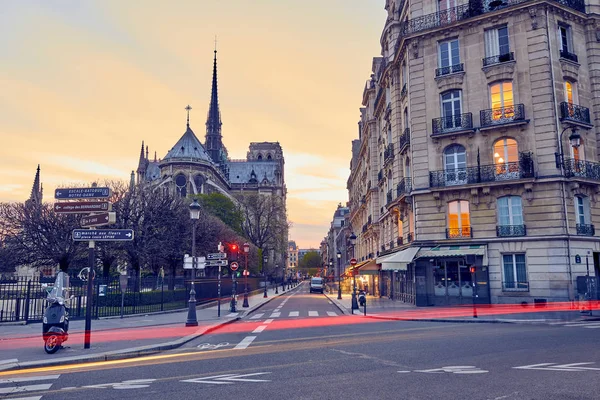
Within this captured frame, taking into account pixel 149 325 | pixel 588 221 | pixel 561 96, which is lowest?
pixel 149 325

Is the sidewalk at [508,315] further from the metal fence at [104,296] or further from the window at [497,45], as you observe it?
the window at [497,45]

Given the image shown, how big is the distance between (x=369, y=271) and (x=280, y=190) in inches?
4085

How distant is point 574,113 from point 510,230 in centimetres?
743

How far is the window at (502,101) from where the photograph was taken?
84.5 ft

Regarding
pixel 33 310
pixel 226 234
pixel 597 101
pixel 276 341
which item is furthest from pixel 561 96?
pixel 226 234

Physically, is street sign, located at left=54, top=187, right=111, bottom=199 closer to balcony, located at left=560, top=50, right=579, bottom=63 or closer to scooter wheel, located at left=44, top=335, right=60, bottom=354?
scooter wheel, located at left=44, top=335, right=60, bottom=354

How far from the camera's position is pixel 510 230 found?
25078mm

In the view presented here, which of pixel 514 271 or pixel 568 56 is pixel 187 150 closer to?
pixel 568 56

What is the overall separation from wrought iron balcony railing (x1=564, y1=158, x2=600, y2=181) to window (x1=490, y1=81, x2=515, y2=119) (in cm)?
390

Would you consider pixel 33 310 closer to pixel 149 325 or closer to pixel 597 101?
pixel 149 325

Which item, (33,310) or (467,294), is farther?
(467,294)

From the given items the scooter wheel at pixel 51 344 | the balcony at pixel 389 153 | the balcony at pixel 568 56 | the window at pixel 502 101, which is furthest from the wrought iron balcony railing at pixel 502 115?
the scooter wheel at pixel 51 344

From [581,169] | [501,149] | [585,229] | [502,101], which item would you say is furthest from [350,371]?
[581,169]

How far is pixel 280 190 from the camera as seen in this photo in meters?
138
